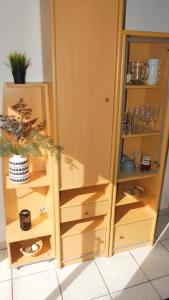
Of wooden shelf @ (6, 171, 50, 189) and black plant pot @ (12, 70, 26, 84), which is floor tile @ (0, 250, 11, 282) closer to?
wooden shelf @ (6, 171, 50, 189)

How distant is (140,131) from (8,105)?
3.49ft

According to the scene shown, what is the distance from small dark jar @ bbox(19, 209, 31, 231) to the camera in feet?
6.45

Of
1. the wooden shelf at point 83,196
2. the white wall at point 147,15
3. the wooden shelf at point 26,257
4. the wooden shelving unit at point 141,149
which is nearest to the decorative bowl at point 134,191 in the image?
the wooden shelving unit at point 141,149

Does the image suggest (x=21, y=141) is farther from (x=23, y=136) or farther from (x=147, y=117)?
(x=147, y=117)

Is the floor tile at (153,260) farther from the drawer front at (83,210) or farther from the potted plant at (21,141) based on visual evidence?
the potted plant at (21,141)

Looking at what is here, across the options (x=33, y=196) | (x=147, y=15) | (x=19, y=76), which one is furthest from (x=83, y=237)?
(x=147, y=15)

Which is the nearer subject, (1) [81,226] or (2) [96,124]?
(2) [96,124]

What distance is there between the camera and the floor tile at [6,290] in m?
1.81

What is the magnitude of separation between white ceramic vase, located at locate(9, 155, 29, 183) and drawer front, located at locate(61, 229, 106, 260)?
2.14ft

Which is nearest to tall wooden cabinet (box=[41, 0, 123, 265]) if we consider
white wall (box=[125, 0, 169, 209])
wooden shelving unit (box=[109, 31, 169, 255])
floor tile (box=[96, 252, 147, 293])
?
wooden shelving unit (box=[109, 31, 169, 255])

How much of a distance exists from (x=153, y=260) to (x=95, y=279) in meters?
0.59

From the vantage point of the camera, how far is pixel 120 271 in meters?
2.05

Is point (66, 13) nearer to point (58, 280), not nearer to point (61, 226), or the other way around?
point (61, 226)

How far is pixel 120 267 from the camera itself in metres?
2.09
